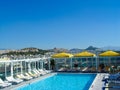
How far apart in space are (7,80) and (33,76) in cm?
332

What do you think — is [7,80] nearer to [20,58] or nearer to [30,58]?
[20,58]

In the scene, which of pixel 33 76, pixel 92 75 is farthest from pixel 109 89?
pixel 92 75

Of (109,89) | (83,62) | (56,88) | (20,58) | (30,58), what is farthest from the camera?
(83,62)

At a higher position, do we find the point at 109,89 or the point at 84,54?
the point at 84,54

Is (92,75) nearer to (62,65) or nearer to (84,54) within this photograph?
(84,54)

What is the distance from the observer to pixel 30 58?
72.9 feet

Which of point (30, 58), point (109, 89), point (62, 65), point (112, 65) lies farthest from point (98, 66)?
point (109, 89)

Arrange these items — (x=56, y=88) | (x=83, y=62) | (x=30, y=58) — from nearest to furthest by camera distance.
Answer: (x=56, y=88), (x=30, y=58), (x=83, y=62)

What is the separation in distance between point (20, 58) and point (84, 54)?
614 cm

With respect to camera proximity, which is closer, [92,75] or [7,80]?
[7,80]

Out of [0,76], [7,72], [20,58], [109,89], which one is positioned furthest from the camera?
[20,58]

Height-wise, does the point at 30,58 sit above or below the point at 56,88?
above

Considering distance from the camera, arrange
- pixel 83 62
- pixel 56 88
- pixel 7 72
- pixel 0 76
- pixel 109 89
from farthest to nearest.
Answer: pixel 83 62 → pixel 7 72 → pixel 0 76 → pixel 56 88 → pixel 109 89

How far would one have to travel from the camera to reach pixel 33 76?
18922 millimetres
